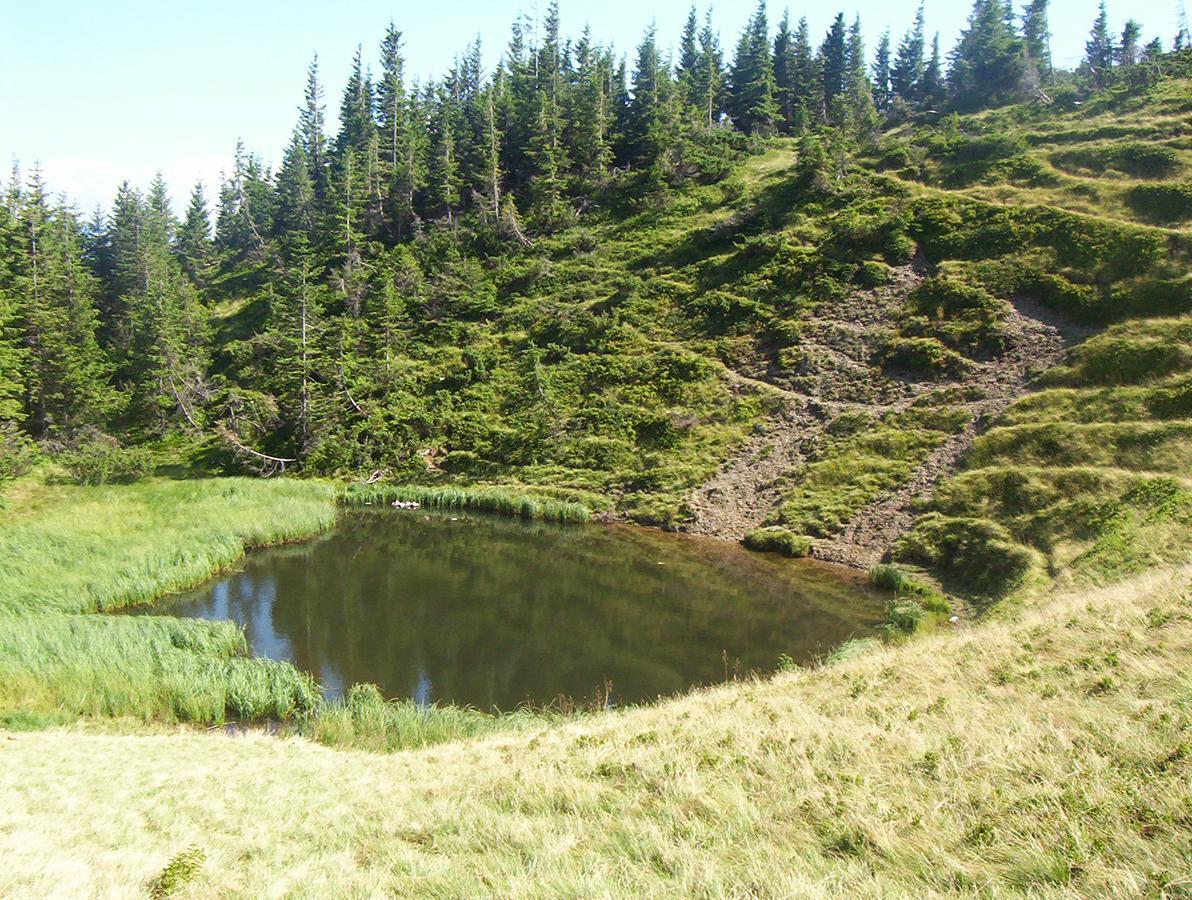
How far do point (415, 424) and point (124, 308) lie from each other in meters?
47.7

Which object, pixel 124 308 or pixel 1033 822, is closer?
pixel 1033 822

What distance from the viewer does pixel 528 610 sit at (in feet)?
103

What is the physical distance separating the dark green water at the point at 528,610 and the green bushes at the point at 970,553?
143 inches

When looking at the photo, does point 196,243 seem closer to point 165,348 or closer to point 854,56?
point 165,348

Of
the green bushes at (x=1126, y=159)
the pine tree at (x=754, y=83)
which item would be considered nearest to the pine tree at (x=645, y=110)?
the pine tree at (x=754, y=83)

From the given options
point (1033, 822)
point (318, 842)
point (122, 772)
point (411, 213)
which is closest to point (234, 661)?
point (122, 772)

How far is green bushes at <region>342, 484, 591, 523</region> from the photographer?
4591 cm

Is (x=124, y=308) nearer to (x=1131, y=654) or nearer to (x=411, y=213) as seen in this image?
(x=411, y=213)

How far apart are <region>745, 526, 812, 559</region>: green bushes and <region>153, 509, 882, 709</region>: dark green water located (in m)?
0.93

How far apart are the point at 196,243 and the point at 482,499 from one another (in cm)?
7582

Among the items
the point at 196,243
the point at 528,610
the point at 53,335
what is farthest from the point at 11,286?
the point at 528,610

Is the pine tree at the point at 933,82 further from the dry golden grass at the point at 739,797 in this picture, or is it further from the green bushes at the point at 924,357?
the dry golden grass at the point at 739,797

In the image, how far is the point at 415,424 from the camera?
2285 inches

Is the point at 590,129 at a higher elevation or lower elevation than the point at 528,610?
higher
